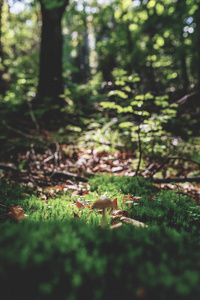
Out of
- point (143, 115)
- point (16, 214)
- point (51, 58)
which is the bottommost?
point (16, 214)

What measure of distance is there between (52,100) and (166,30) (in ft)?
26.1

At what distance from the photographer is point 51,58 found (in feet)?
26.3

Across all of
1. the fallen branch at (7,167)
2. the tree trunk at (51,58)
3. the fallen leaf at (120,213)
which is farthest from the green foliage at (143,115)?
the tree trunk at (51,58)

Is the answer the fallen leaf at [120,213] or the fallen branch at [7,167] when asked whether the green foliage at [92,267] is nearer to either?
the fallen leaf at [120,213]

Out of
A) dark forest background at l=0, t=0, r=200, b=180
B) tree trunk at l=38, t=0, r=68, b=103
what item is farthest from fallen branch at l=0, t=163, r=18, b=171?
tree trunk at l=38, t=0, r=68, b=103

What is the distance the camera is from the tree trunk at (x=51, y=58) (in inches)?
310

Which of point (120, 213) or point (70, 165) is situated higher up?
point (70, 165)

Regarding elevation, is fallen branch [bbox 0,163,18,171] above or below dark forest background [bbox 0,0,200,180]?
below

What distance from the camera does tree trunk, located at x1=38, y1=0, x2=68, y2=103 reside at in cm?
788

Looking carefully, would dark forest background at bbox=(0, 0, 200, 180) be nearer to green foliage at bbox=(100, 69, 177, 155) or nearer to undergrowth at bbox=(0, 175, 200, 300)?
green foliage at bbox=(100, 69, 177, 155)

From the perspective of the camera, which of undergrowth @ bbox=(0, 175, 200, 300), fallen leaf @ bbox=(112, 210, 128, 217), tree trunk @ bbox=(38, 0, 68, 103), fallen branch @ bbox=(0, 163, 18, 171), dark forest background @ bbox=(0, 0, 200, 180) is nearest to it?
undergrowth @ bbox=(0, 175, 200, 300)

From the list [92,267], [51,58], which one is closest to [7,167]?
[92,267]

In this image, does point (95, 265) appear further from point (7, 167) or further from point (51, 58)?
point (51, 58)

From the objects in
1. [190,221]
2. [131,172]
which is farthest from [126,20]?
[190,221]
